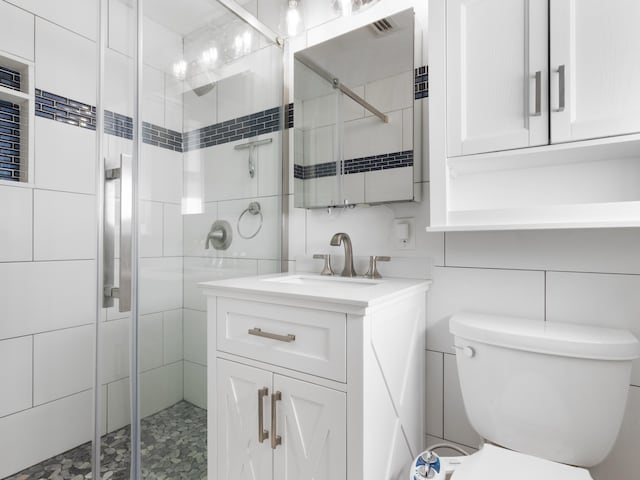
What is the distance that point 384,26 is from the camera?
137 cm

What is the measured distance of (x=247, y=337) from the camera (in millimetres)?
1142

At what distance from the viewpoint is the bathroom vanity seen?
94 cm

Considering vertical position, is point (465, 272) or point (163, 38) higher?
point (163, 38)

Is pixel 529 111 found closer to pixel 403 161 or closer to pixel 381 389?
pixel 403 161

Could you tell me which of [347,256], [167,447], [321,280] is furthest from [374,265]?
[167,447]

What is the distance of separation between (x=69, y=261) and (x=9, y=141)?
57cm

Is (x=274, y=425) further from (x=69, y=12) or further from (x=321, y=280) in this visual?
(x=69, y=12)

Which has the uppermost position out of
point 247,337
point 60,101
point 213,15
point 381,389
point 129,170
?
point 213,15

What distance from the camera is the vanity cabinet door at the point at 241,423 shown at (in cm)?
110

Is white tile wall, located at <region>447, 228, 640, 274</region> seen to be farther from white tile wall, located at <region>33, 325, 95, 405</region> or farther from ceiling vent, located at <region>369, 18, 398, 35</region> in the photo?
white tile wall, located at <region>33, 325, 95, 405</region>

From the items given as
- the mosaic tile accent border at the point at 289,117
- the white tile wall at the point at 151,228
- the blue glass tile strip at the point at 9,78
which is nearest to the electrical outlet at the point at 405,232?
the mosaic tile accent border at the point at 289,117

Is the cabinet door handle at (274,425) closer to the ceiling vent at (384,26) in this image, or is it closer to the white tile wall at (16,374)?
the white tile wall at (16,374)

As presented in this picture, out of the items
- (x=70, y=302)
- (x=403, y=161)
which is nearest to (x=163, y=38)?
(x=403, y=161)

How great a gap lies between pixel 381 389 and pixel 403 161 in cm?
80
